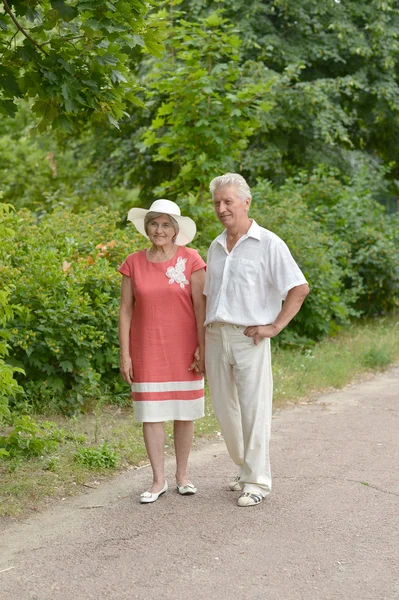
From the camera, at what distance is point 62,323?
7500 millimetres

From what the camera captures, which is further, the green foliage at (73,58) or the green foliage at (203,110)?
the green foliage at (203,110)

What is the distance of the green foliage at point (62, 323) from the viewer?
24.7ft

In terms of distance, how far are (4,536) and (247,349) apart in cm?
177

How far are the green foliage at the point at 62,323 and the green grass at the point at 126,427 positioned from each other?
0.29 m

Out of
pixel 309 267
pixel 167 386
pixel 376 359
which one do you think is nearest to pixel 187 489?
pixel 167 386

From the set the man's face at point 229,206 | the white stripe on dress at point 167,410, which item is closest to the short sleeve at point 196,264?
the man's face at point 229,206

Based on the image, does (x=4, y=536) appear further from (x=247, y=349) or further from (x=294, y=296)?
(x=294, y=296)

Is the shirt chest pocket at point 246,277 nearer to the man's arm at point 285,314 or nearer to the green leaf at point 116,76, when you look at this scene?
the man's arm at point 285,314

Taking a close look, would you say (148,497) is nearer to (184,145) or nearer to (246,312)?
(246,312)

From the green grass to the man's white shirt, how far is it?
1556 mm

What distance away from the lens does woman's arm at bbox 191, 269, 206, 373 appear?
18.9 ft

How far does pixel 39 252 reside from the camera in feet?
26.6

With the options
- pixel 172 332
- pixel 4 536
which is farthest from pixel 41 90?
pixel 4 536

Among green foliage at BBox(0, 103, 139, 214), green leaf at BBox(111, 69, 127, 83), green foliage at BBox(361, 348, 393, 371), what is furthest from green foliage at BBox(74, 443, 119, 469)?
green foliage at BBox(0, 103, 139, 214)
